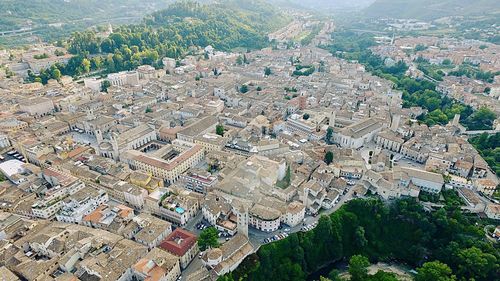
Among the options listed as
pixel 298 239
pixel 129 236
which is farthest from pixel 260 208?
pixel 129 236

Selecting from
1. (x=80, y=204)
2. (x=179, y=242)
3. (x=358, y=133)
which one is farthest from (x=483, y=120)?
(x=80, y=204)


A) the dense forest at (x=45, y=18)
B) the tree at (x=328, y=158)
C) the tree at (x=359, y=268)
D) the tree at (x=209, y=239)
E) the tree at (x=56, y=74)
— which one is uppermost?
the dense forest at (x=45, y=18)

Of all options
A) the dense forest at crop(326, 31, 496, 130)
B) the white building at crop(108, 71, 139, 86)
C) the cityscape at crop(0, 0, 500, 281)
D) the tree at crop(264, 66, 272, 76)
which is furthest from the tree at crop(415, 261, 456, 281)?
the white building at crop(108, 71, 139, 86)

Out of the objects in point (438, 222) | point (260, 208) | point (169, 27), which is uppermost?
point (169, 27)

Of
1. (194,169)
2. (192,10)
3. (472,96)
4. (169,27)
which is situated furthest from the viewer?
(192,10)

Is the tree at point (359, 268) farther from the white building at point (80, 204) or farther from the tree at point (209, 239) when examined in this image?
the white building at point (80, 204)

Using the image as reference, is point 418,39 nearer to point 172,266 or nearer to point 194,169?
point 194,169

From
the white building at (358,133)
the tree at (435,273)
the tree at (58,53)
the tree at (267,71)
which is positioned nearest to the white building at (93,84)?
the tree at (58,53)
